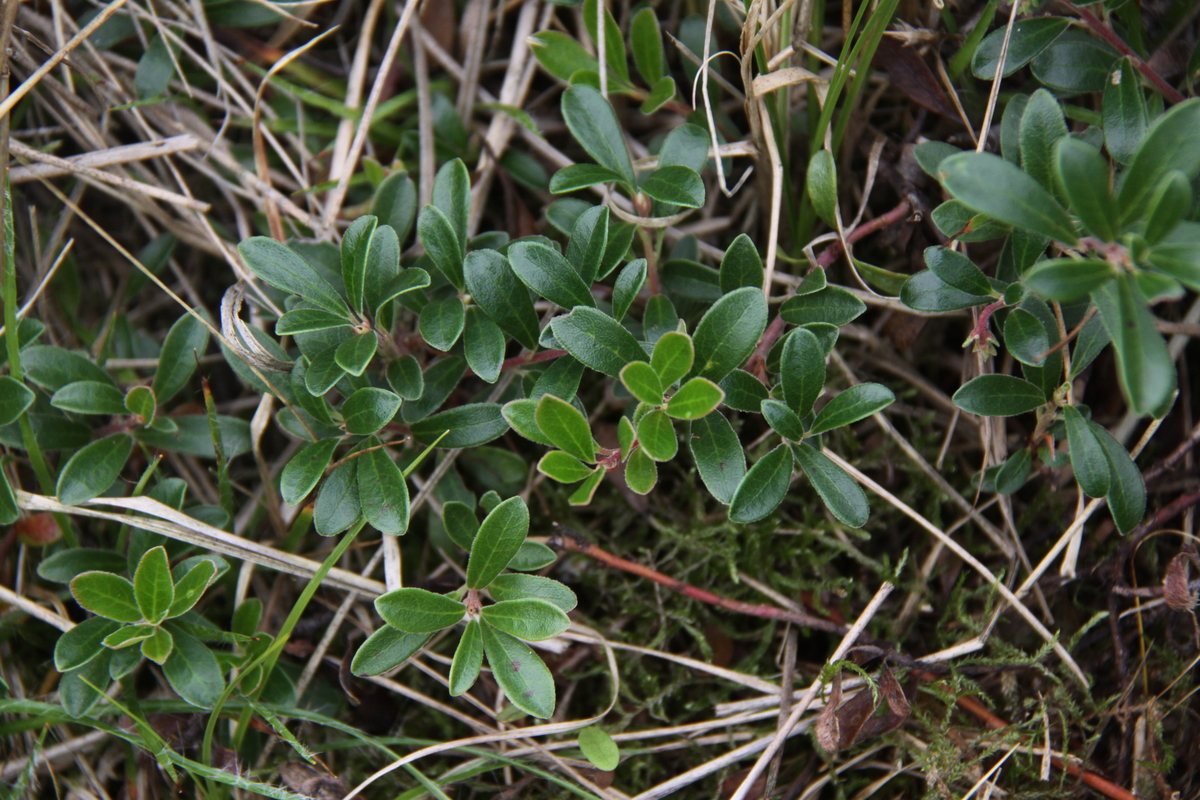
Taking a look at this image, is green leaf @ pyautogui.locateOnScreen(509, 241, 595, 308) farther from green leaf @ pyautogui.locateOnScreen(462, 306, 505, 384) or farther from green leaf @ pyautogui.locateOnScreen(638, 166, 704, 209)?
green leaf @ pyautogui.locateOnScreen(638, 166, 704, 209)

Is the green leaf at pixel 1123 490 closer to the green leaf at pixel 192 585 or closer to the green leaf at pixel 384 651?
the green leaf at pixel 384 651

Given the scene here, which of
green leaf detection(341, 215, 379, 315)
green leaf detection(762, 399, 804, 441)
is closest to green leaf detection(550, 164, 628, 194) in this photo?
green leaf detection(341, 215, 379, 315)

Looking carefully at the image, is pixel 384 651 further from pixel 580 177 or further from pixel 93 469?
pixel 580 177

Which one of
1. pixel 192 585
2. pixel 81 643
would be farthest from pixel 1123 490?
pixel 81 643

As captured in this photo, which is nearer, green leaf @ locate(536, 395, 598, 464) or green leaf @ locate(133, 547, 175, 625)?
green leaf @ locate(536, 395, 598, 464)

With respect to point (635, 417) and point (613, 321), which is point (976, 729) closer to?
point (635, 417)
